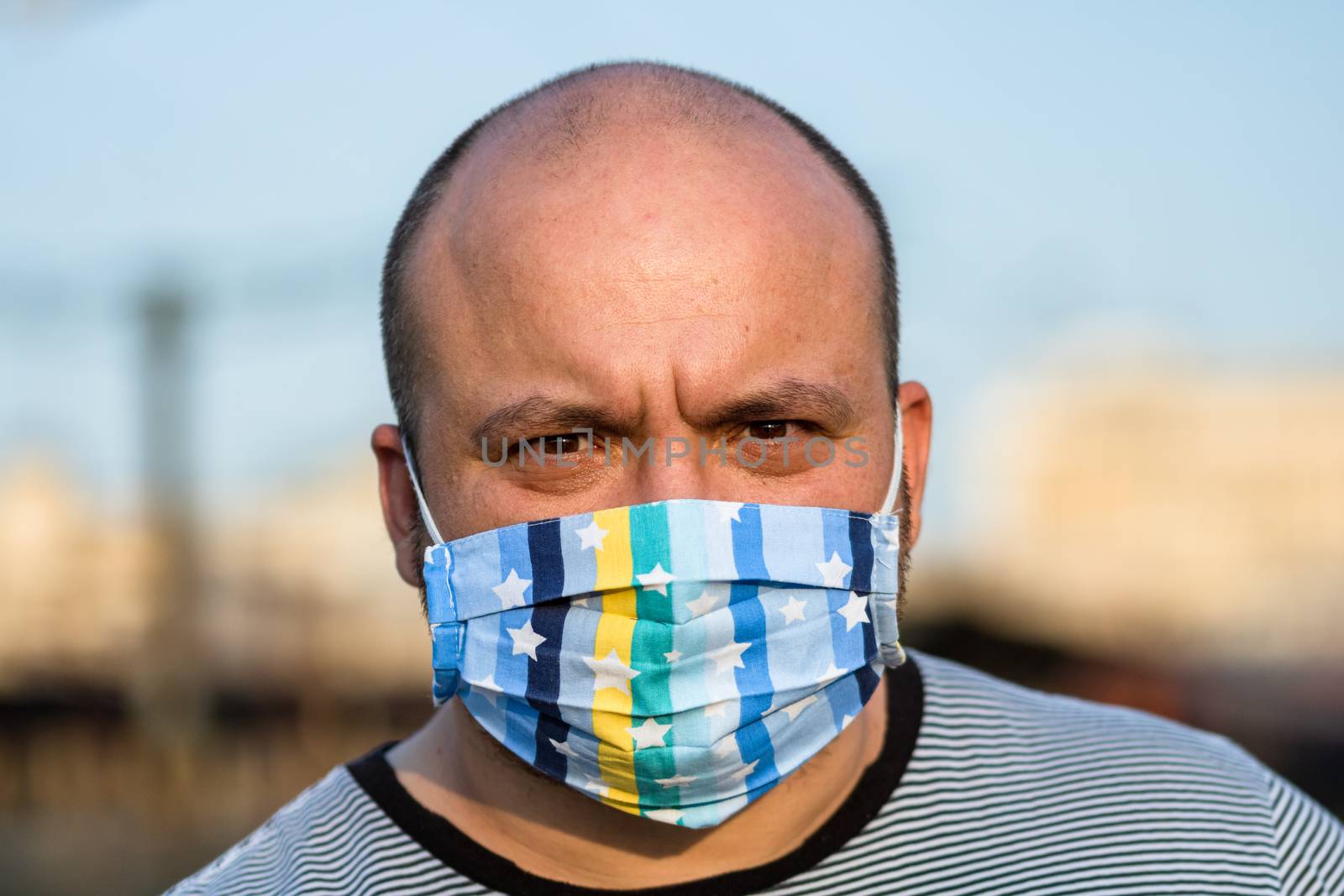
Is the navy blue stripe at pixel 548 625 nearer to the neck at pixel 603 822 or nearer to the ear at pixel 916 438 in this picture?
the neck at pixel 603 822

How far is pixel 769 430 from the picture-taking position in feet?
8.69

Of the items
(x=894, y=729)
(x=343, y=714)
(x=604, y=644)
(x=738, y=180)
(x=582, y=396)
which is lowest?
(x=343, y=714)

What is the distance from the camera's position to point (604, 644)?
2.47m

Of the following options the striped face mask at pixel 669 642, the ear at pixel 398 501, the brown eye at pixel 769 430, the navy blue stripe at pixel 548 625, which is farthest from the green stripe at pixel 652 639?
the ear at pixel 398 501

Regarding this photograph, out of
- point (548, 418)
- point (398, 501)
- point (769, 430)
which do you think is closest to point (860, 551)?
point (769, 430)

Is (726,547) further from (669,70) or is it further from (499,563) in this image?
(669,70)

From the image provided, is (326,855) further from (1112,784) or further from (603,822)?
(1112,784)

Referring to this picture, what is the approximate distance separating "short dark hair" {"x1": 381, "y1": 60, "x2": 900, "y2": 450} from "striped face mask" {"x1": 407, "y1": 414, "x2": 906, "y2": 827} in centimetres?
42

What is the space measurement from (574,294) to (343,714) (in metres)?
14.2

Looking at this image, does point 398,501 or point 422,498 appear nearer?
point 422,498

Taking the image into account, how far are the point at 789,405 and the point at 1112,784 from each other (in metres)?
1.15

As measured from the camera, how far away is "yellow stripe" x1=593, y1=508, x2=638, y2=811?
245 centimetres

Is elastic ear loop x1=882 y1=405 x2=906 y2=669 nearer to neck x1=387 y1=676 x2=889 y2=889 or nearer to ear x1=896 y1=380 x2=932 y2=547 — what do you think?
ear x1=896 y1=380 x2=932 y2=547

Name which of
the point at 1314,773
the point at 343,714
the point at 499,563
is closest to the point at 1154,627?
the point at 1314,773
